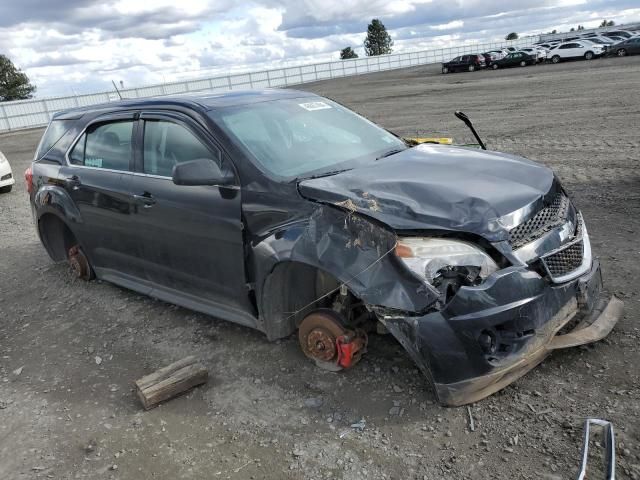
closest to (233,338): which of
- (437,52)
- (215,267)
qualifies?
(215,267)

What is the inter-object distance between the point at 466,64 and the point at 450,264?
133 feet

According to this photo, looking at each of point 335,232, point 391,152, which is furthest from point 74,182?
point 335,232

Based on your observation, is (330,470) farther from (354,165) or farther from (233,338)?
(354,165)

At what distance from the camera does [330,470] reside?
2.79 metres

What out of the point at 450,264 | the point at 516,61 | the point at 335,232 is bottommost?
the point at 516,61

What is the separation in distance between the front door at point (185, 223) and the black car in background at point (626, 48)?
39079 millimetres

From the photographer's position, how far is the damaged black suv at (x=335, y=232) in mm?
2855

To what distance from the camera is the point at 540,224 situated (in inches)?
121

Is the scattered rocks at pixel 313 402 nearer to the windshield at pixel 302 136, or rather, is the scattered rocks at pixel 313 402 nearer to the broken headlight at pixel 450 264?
the broken headlight at pixel 450 264

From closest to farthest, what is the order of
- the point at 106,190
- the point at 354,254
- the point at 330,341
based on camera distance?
the point at 354,254, the point at 330,341, the point at 106,190

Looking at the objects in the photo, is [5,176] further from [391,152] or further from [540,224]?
[540,224]

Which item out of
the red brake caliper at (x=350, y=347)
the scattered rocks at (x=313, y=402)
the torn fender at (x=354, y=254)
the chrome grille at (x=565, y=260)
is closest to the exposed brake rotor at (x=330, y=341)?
the red brake caliper at (x=350, y=347)

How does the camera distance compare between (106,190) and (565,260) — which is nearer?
(565,260)

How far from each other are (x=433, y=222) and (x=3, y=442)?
286 centimetres
